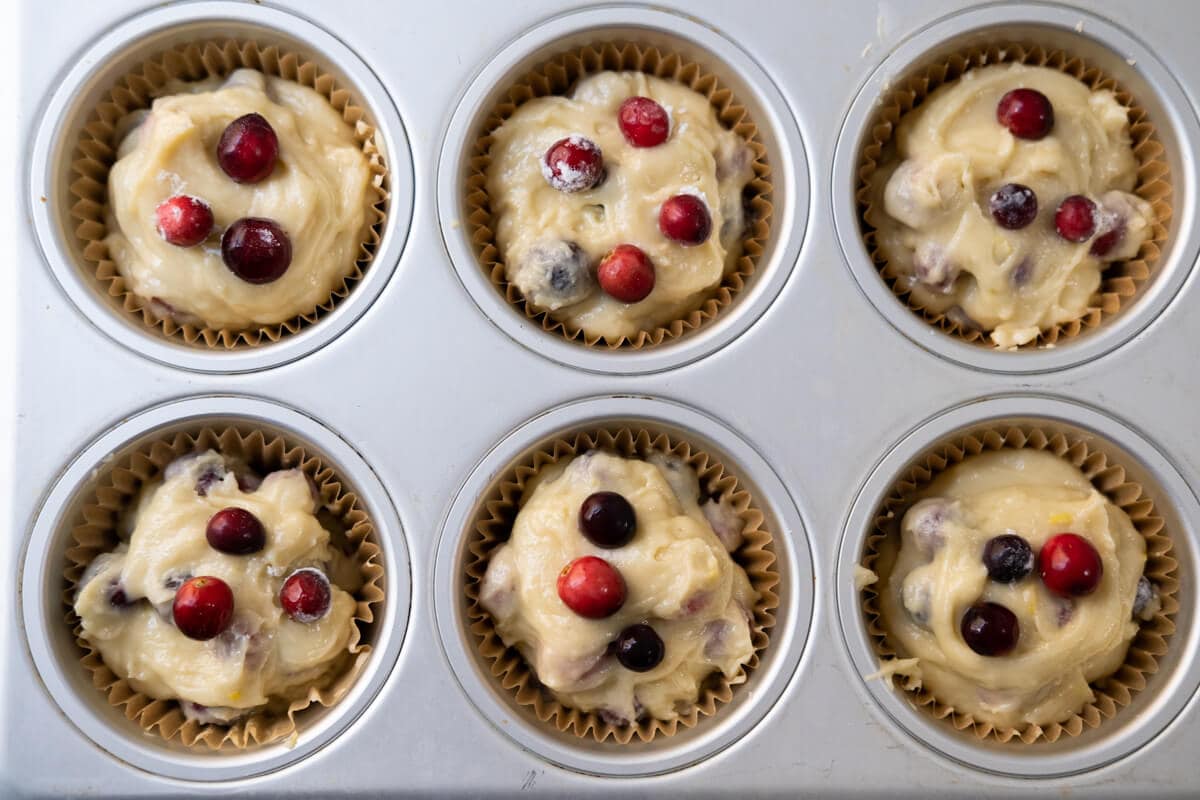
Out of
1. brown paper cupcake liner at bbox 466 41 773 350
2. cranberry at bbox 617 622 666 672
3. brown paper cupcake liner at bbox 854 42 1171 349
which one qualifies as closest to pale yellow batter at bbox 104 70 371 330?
brown paper cupcake liner at bbox 466 41 773 350

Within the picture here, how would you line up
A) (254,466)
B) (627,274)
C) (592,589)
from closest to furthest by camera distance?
(592,589), (627,274), (254,466)

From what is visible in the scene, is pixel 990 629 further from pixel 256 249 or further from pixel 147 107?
pixel 147 107

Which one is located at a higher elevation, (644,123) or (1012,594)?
(644,123)

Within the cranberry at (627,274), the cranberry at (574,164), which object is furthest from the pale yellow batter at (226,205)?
the cranberry at (627,274)

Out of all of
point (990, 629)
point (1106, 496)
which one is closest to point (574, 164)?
point (990, 629)

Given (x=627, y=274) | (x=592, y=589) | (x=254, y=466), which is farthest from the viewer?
(x=254, y=466)

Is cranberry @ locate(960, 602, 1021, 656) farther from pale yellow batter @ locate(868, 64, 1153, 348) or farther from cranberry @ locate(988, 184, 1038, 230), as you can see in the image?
cranberry @ locate(988, 184, 1038, 230)

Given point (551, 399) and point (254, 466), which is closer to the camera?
point (551, 399)

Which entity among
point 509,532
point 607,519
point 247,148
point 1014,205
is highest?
point 1014,205

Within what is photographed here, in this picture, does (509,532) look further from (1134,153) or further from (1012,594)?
(1134,153)

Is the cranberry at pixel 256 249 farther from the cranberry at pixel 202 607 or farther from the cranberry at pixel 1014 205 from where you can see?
the cranberry at pixel 1014 205
